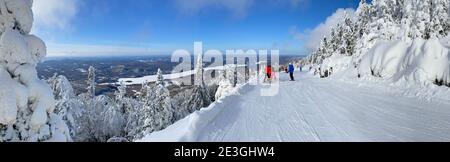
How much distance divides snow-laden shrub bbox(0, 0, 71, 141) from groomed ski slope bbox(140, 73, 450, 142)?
423 centimetres

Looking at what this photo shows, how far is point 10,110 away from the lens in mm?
8453

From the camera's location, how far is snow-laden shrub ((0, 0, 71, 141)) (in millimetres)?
8656

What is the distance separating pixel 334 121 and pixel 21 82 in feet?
29.2

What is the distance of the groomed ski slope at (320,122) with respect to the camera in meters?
6.82

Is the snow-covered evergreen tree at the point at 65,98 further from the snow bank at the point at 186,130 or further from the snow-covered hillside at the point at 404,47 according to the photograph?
the snow-covered hillside at the point at 404,47

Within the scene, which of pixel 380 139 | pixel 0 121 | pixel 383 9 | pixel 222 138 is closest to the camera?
pixel 380 139

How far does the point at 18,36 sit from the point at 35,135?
2.92 m

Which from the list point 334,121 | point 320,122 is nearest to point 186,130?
point 320,122

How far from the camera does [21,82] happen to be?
30.4ft

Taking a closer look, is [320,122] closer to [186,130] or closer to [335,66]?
[186,130]

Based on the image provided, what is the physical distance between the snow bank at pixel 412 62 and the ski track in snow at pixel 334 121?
2353 mm

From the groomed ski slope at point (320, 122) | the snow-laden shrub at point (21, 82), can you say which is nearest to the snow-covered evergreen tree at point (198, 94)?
the groomed ski slope at point (320, 122)
